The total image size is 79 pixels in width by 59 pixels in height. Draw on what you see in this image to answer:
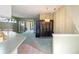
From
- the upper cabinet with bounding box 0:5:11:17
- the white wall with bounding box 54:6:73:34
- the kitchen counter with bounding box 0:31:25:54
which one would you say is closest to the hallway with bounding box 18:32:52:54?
Result: the kitchen counter with bounding box 0:31:25:54

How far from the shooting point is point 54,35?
1.62 metres

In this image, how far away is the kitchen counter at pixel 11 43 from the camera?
1.56 metres

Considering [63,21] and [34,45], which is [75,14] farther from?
[34,45]

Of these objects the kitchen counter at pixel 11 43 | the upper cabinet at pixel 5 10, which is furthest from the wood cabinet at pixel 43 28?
the upper cabinet at pixel 5 10

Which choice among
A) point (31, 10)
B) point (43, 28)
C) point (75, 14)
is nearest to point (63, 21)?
point (75, 14)

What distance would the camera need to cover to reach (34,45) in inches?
65.6

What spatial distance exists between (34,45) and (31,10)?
48 centimetres

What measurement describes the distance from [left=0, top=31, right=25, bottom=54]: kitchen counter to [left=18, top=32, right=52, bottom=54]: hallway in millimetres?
68

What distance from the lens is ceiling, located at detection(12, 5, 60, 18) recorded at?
1.56m

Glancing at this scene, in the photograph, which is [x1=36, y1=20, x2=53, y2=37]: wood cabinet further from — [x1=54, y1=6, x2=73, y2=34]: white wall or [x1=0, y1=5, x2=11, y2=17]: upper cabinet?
[x1=0, y1=5, x2=11, y2=17]: upper cabinet

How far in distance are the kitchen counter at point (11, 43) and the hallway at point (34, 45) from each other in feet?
0.22

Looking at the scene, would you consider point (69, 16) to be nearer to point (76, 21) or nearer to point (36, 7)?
point (76, 21)

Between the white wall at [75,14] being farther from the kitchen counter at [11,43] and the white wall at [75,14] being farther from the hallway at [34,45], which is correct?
the kitchen counter at [11,43]

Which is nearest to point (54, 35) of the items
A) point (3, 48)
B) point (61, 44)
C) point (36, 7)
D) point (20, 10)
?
point (61, 44)
